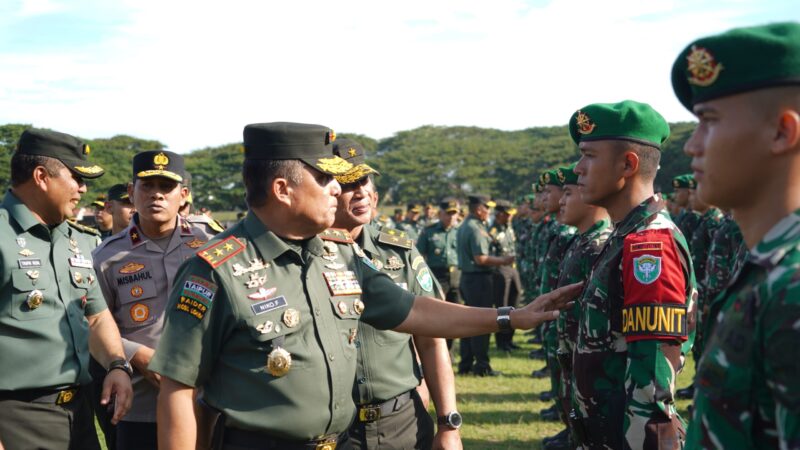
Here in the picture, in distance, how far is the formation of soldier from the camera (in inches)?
62.2

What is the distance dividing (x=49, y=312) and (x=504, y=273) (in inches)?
373

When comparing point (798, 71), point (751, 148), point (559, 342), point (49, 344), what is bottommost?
point (559, 342)

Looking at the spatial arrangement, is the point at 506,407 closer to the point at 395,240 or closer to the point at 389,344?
the point at 395,240

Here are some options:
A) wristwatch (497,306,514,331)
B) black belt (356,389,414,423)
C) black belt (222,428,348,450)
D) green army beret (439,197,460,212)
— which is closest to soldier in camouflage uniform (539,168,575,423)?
black belt (356,389,414,423)

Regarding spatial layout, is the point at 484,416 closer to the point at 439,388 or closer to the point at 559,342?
the point at 559,342

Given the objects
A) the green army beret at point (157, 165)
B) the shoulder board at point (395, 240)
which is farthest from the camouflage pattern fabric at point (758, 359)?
the green army beret at point (157, 165)

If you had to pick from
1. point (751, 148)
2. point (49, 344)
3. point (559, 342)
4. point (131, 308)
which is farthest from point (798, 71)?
point (131, 308)

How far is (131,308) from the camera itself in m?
4.48

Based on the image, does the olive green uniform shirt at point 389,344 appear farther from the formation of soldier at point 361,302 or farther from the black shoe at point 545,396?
the black shoe at point 545,396

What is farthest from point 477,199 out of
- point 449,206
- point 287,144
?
point 287,144

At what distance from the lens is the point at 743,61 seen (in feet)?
5.33

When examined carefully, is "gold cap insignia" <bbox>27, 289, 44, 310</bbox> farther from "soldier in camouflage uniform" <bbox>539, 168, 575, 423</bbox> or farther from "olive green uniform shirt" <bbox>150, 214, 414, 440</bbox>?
"soldier in camouflage uniform" <bbox>539, 168, 575, 423</bbox>

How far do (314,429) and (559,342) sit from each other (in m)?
2.35

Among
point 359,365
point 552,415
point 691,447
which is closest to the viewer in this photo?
point 691,447
